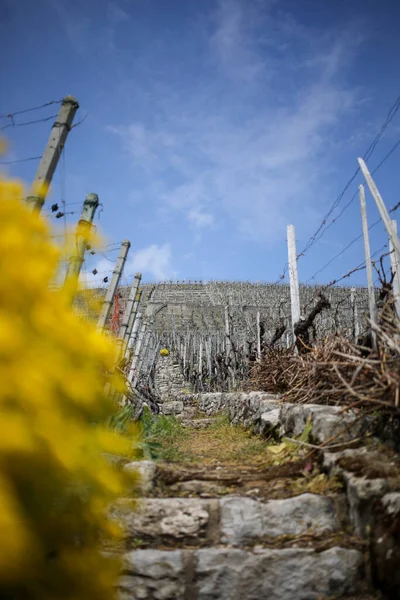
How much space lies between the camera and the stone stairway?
2045mm

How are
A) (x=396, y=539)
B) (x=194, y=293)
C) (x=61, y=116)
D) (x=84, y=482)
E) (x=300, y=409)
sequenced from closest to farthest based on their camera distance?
(x=84, y=482) → (x=396, y=539) → (x=61, y=116) → (x=300, y=409) → (x=194, y=293)

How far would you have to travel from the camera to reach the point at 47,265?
0.67 meters

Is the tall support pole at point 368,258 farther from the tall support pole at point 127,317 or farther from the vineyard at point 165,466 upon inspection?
the tall support pole at point 127,317

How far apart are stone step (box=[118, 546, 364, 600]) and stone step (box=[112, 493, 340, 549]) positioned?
0.24 metres

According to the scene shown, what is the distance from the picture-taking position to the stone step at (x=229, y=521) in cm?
237

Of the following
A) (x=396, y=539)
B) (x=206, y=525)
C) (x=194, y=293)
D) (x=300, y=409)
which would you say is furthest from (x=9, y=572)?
(x=194, y=293)

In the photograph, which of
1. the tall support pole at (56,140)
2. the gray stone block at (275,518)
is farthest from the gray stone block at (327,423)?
the tall support pole at (56,140)

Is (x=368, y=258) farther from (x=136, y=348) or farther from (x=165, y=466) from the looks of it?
(x=136, y=348)

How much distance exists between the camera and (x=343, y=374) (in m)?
3.33

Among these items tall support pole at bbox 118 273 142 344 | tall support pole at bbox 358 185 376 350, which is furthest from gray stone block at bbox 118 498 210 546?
tall support pole at bbox 118 273 142 344

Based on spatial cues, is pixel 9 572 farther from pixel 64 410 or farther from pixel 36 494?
pixel 64 410

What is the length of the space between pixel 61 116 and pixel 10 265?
10.2 ft

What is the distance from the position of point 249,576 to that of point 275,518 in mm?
408

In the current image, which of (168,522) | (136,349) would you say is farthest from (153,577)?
(136,349)
